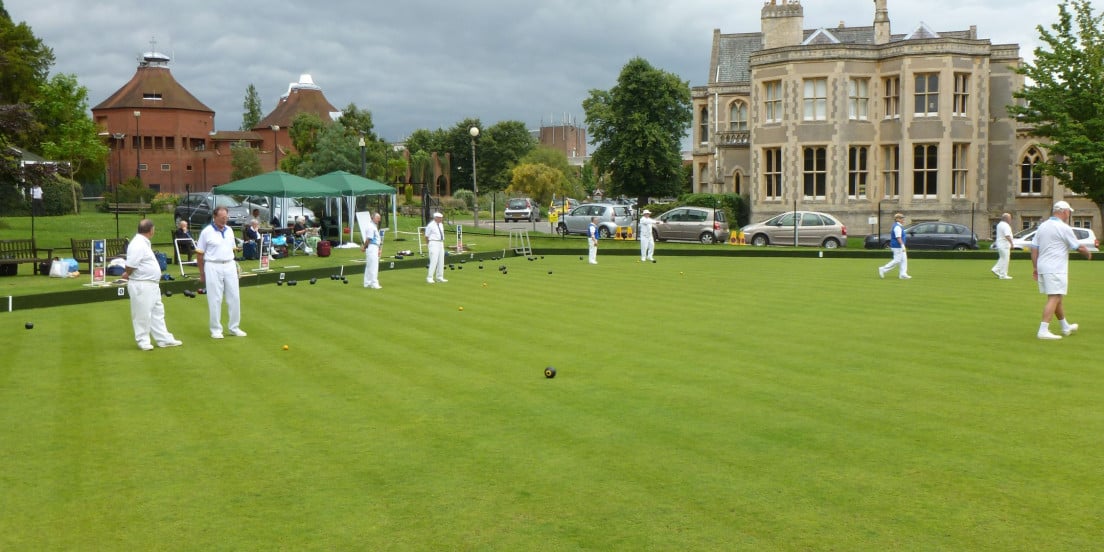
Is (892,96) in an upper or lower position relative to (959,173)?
upper

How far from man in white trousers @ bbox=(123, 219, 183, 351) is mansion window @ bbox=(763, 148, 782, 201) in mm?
33718

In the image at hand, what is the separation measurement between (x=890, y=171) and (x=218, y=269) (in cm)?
3414

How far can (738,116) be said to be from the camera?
5006cm

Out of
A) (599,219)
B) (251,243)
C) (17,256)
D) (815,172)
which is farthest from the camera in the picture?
(815,172)

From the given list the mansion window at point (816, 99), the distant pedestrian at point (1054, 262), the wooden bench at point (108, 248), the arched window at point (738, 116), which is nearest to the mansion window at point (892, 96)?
the mansion window at point (816, 99)

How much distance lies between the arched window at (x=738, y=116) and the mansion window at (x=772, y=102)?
781 centimetres

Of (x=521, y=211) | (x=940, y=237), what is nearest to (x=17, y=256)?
(x=940, y=237)

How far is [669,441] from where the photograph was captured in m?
7.17

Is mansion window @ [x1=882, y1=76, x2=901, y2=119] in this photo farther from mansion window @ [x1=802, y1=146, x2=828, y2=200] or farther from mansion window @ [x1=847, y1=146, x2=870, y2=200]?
mansion window @ [x1=802, y1=146, x2=828, y2=200]

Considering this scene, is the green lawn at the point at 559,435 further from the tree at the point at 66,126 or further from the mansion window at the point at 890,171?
the tree at the point at 66,126

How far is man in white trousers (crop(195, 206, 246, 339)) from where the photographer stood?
1258 cm

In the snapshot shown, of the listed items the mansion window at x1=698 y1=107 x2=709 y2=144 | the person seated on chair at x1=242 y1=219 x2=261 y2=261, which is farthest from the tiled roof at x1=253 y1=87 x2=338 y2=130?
the person seated on chair at x1=242 y1=219 x2=261 y2=261

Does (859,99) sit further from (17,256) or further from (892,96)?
(17,256)

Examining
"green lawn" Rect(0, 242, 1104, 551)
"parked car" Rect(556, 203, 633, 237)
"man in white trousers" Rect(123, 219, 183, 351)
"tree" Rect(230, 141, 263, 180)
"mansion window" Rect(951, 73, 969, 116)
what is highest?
"mansion window" Rect(951, 73, 969, 116)
